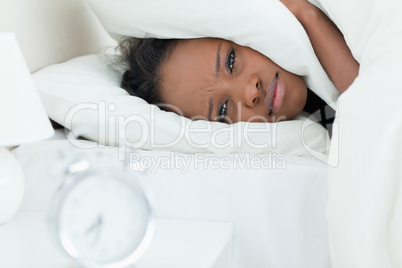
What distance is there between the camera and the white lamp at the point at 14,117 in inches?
37.2

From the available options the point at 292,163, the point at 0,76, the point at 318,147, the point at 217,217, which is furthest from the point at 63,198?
the point at 318,147

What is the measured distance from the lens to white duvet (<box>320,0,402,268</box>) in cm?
96

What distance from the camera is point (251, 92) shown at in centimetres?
133

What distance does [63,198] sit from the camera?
30.8 inches

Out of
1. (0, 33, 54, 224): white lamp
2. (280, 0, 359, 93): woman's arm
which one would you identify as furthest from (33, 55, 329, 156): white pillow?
(0, 33, 54, 224): white lamp

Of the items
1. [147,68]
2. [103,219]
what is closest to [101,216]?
[103,219]

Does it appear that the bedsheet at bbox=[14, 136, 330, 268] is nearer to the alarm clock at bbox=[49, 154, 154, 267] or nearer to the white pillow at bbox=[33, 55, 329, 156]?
the white pillow at bbox=[33, 55, 329, 156]

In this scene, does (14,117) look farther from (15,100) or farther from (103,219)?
(103,219)

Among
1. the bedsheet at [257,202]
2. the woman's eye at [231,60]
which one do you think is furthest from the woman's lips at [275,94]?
the bedsheet at [257,202]

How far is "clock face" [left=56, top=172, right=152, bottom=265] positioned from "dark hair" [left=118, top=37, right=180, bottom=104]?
68 centimetres

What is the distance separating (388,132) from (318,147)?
32 cm

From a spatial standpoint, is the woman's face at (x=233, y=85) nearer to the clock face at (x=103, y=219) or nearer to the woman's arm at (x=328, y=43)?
the woman's arm at (x=328, y=43)

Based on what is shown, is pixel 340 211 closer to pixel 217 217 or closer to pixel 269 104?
Answer: pixel 217 217

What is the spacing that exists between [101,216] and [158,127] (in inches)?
19.5
